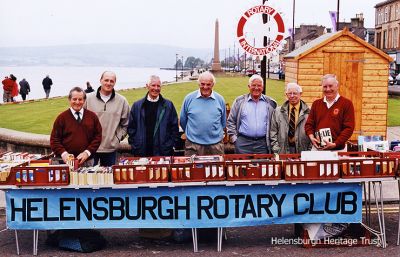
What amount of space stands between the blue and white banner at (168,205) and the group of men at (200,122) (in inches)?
24.4

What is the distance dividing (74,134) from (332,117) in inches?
131

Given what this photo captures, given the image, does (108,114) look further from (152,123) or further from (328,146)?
(328,146)

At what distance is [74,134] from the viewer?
6590mm

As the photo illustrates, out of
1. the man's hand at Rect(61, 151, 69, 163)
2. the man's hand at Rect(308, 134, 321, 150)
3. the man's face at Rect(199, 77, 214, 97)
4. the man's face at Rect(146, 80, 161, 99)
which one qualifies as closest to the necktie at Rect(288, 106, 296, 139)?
the man's hand at Rect(308, 134, 321, 150)

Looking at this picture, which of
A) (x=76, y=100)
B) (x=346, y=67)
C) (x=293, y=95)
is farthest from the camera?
(x=346, y=67)

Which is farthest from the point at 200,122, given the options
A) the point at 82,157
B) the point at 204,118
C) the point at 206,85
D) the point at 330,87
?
the point at 330,87

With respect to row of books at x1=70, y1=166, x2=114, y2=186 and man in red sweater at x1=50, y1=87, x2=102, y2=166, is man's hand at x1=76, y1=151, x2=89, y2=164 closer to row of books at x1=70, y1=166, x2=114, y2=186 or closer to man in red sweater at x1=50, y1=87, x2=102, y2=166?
man in red sweater at x1=50, y1=87, x2=102, y2=166

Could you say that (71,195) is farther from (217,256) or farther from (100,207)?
(217,256)

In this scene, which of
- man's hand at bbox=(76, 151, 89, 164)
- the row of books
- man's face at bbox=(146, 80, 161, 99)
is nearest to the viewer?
the row of books

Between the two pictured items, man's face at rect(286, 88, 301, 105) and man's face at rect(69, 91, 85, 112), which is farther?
man's face at rect(286, 88, 301, 105)

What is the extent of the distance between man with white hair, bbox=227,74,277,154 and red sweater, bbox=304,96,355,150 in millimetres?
724

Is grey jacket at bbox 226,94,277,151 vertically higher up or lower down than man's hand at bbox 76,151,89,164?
higher up

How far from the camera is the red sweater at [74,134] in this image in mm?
6570

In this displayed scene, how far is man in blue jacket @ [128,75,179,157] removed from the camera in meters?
6.96
